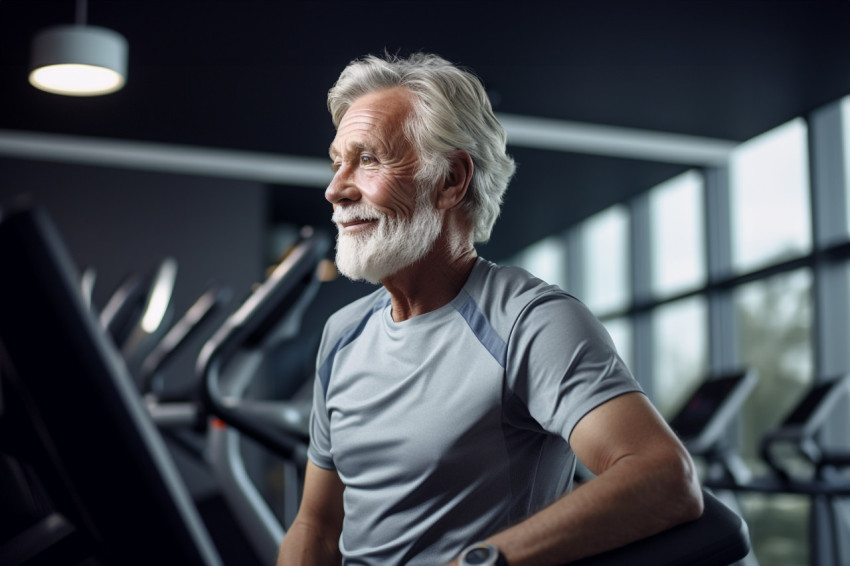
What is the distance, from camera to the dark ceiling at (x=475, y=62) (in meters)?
4.54

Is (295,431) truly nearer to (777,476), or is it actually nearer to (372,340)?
(372,340)

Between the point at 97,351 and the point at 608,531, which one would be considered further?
the point at 608,531

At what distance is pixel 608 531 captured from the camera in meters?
0.77

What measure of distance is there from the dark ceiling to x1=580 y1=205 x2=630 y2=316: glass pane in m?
1.16

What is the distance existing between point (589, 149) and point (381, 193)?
586 centimetres

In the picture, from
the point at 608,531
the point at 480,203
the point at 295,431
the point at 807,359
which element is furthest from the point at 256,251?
the point at 608,531

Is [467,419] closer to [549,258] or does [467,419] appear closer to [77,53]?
[77,53]

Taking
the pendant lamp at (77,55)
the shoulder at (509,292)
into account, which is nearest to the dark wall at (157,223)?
the pendant lamp at (77,55)

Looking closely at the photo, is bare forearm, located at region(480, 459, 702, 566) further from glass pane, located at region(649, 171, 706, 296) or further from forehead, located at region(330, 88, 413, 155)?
glass pane, located at region(649, 171, 706, 296)

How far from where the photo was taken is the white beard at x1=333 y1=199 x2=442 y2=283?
1175 millimetres

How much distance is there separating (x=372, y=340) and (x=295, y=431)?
1394 mm

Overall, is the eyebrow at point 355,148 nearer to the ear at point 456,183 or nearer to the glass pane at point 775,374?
the ear at point 456,183

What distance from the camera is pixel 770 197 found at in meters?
6.14

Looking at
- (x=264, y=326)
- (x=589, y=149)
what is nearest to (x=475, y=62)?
(x=589, y=149)
